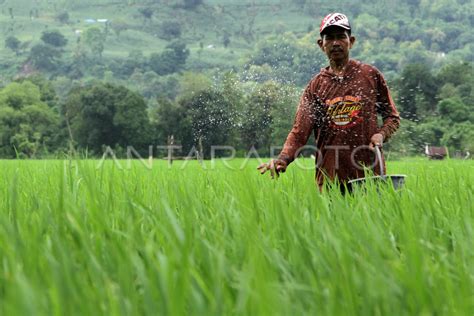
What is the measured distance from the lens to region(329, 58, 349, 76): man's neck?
10.5 ft

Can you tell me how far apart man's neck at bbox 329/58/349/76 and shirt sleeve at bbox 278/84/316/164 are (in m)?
0.14

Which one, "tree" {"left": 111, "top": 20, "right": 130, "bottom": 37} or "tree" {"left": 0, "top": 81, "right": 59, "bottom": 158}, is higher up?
"tree" {"left": 111, "top": 20, "right": 130, "bottom": 37}

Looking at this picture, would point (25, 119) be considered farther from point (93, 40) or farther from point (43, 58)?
point (93, 40)

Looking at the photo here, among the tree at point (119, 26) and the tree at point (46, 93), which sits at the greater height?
the tree at point (119, 26)

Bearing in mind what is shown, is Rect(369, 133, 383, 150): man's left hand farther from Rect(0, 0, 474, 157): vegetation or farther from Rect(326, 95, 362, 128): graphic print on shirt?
Rect(0, 0, 474, 157): vegetation

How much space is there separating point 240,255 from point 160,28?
501 ft

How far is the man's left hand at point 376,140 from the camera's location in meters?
3.00

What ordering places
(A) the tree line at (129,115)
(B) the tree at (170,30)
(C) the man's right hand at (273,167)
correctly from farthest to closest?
(B) the tree at (170,30) → (A) the tree line at (129,115) → (C) the man's right hand at (273,167)

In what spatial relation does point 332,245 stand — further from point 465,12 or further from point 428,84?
point 465,12

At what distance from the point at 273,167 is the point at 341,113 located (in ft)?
1.51

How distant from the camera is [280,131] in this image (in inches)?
835

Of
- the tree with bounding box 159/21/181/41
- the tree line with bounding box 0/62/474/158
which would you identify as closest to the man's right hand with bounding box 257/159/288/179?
the tree line with bounding box 0/62/474/158

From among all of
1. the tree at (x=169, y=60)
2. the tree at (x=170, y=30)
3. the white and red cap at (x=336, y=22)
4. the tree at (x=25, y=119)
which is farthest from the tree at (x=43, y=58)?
the white and red cap at (x=336, y=22)

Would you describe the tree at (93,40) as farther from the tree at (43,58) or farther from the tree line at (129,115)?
the tree line at (129,115)
